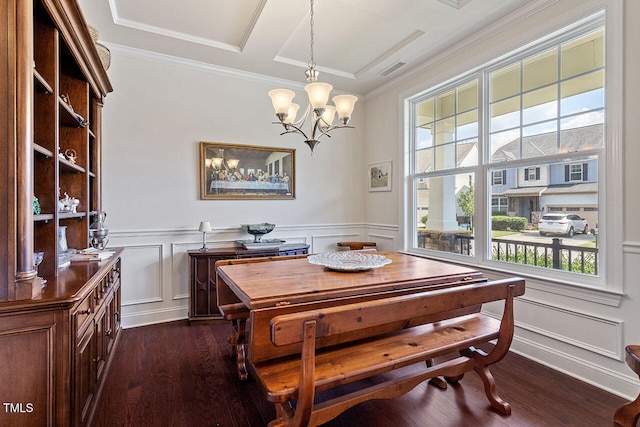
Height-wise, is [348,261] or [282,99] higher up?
[282,99]

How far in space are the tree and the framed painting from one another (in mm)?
2040

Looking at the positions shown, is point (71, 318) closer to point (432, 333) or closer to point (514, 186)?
point (432, 333)

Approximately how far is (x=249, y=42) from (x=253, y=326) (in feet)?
9.26

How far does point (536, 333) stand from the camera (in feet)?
8.57

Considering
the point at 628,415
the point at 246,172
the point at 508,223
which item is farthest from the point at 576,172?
the point at 246,172

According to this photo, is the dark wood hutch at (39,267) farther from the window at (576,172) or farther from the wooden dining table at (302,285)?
the window at (576,172)

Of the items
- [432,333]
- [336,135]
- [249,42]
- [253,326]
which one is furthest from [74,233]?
[336,135]

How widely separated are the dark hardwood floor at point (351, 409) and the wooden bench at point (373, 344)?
26cm

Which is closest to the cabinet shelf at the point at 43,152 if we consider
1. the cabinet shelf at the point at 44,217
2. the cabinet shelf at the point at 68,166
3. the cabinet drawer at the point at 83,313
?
the cabinet shelf at the point at 68,166

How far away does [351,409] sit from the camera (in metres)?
1.94

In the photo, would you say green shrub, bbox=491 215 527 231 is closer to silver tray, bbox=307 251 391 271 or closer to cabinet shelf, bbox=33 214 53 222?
silver tray, bbox=307 251 391 271

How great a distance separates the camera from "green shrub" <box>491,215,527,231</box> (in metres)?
2.81

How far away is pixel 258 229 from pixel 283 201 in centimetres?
61

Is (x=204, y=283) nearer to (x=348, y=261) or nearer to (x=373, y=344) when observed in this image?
(x=348, y=261)
